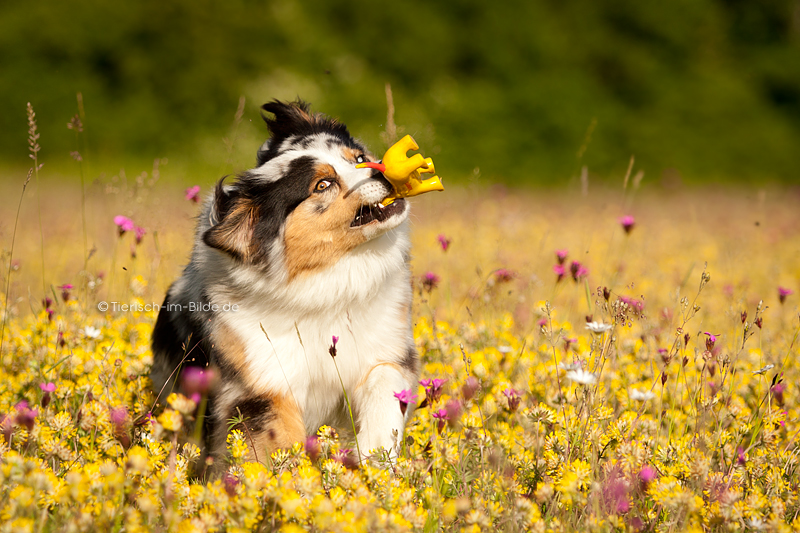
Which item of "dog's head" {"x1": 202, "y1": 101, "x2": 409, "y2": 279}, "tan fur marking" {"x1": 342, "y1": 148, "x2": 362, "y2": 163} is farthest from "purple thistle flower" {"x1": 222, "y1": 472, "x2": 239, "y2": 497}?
"tan fur marking" {"x1": 342, "y1": 148, "x2": 362, "y2": 163}

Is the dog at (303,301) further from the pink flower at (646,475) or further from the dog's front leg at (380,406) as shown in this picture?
the pink flower at (646,475)

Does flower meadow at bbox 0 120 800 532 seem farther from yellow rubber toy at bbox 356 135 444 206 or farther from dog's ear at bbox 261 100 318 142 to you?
dog's ear at bbox 261 100 318 142

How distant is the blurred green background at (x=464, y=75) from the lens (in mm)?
17000

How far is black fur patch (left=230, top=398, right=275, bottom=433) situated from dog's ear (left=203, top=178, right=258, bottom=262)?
0.64 meters

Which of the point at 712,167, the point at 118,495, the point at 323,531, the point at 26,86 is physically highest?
the point at 118,495

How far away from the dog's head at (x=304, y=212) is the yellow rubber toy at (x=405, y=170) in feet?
0.17

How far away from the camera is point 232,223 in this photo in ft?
9.37

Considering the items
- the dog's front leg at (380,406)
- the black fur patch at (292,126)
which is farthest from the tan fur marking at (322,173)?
the dog's front leg at (380,406)

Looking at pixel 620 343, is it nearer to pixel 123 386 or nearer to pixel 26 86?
pixel 123 386

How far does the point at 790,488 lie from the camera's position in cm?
225

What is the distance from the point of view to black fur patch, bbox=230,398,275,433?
2.61m

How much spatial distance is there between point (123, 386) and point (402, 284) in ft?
4.97

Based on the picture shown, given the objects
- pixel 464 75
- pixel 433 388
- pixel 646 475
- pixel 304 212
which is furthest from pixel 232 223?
pixel 464 75

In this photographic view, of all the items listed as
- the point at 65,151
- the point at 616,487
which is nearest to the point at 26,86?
the point at 65,151
